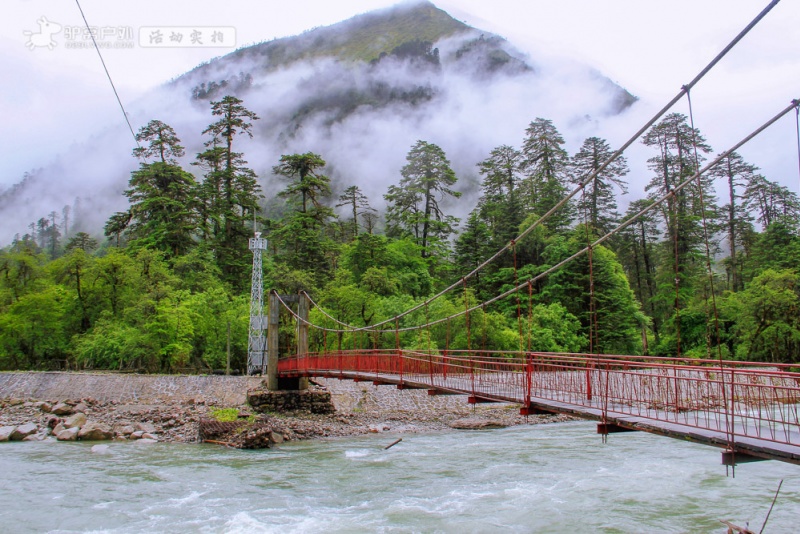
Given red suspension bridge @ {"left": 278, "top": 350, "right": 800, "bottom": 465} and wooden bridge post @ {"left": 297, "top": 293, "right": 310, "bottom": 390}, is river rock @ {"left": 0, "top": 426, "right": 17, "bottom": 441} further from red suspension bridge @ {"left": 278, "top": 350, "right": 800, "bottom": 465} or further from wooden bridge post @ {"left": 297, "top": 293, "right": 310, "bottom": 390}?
wooden bridge post @ {"left": 297, "top": 293, "right": 310, "bottom": 390}

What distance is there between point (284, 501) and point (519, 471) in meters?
3.78

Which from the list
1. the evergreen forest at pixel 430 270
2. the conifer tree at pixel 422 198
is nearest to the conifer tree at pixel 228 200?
the evergreen forest at pixel 430 270

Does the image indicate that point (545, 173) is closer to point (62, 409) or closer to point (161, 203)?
point (161, 203)

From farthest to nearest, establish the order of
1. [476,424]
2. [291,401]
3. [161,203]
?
[161,203] → [291,401] → [476,424]

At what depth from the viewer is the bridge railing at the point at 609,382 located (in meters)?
4.77

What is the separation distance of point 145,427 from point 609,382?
10.1 metres

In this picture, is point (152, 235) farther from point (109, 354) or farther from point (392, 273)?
point (392, 273)

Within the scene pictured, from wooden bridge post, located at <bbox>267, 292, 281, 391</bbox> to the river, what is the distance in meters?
4.71

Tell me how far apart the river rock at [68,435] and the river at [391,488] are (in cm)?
40

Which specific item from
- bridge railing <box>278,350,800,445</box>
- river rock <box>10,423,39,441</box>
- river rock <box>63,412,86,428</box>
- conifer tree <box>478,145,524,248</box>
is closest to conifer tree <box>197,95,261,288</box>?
conifer tree <box>478,145,524,248</box>

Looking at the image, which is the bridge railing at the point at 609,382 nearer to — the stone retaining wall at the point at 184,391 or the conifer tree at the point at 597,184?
the stone retaining wall at the point at 184,391

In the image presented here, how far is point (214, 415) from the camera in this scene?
43.6 ft

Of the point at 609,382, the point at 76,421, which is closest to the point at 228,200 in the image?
the point at 76,421

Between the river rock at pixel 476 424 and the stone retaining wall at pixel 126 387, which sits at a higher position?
the stone retaining wall at pixel 126 387
